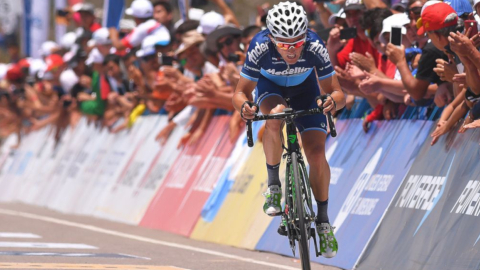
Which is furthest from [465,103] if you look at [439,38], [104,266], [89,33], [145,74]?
[89,33]

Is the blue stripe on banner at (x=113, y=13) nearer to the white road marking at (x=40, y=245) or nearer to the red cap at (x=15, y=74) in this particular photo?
the red cap at (x=15, y=74)

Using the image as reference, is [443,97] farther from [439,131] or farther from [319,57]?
[319,57]

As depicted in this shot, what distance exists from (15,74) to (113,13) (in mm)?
7376

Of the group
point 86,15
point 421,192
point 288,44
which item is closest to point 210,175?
point 421,192

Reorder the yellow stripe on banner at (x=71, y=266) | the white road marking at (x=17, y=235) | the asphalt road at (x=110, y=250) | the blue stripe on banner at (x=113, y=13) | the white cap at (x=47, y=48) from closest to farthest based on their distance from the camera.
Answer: the yellow stripe on banner at (x=71, y=266) < the asphalt road at (x=110, y=250) < the white road marking at (x=17, y=235) < the blue stripe on banner at (x=113, y=13) < the white cap at (x=47, y=48)

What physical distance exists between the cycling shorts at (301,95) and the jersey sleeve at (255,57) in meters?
0.21

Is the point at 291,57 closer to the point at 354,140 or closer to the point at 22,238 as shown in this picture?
the point at 354,140

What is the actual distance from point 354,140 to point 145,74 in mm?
7145

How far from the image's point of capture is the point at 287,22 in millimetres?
8594

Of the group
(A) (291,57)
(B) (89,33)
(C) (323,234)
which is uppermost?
(A) (291,57)

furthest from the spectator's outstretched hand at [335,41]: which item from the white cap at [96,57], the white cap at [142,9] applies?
the white cap at [96,57]

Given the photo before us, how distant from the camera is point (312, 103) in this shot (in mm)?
9383

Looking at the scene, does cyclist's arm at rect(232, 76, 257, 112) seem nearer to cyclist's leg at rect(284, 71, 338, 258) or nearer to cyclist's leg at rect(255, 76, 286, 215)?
cyclist's leg at rect(255, 76, 286, 215)

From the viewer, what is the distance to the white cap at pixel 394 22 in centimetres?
1122
